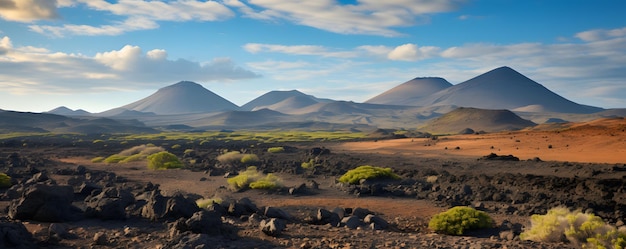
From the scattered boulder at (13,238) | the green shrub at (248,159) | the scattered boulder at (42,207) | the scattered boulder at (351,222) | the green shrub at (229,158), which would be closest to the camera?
the scattered boulder at (13,238)

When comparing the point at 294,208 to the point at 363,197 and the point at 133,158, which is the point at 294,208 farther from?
the point at 133,158

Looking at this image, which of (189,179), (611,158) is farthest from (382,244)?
(611,158)

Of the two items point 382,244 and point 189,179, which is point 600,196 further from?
point 189,179

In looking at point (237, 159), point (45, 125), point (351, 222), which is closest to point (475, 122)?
point (237, 159)

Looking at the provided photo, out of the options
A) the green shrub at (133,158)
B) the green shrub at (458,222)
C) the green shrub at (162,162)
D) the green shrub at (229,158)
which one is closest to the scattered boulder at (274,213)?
the green shrub at (458,222)

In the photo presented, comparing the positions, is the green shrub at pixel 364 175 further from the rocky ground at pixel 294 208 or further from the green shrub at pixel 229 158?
the green shrub at pixel 229 158

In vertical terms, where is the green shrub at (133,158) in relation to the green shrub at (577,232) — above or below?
below
